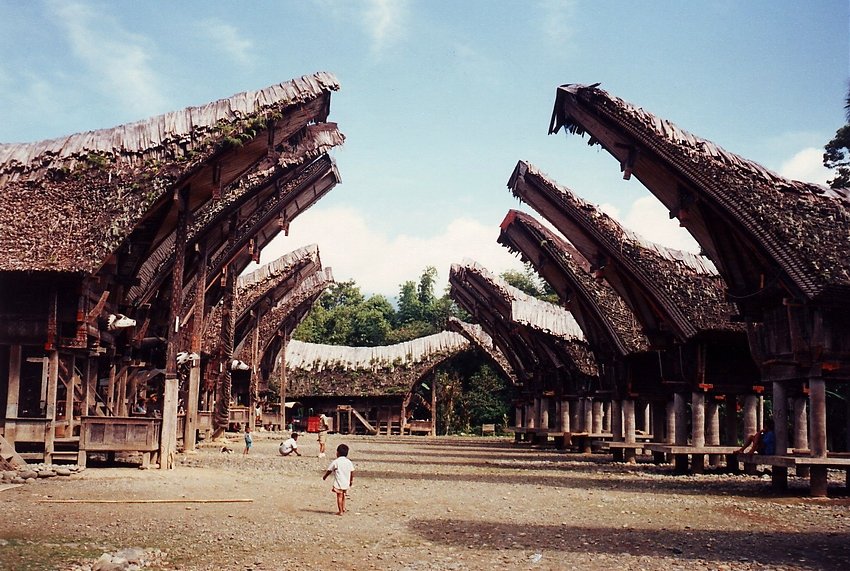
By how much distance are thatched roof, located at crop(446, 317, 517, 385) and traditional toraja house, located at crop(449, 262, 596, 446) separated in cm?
355

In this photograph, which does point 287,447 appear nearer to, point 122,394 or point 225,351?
point 122,394

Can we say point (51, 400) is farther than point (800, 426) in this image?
Yes

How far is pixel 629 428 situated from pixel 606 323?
3.01 m

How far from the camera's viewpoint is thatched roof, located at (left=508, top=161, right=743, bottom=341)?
21.2 m

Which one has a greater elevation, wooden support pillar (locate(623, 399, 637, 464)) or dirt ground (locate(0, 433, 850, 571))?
wooden support pillar (locate(623, 399, 637, 464))

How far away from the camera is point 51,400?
17797 millimetres

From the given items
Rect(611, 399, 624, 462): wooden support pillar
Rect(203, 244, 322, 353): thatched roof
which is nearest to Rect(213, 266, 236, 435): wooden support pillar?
Rect(203, 244, 322, 353): thatched roof

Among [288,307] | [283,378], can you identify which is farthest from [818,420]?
[283,378]

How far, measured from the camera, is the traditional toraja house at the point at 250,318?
32.0 m

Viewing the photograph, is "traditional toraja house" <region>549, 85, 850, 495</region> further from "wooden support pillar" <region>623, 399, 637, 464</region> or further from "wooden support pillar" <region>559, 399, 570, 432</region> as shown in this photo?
"wooden support pillar" <region>559, 399, 570, 432</region>

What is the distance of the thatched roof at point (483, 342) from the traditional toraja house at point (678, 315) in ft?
71.8

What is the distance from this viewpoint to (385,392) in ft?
166

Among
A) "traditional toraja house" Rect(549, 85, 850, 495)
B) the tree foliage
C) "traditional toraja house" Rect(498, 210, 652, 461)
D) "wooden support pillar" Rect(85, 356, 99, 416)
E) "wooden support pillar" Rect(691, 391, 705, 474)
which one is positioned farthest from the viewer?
the tree foliage

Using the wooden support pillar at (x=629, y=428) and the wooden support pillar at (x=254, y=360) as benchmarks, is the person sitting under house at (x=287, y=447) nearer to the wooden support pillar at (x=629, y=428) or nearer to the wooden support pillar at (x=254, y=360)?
the wooden support pillar at (x=629, y=428)
